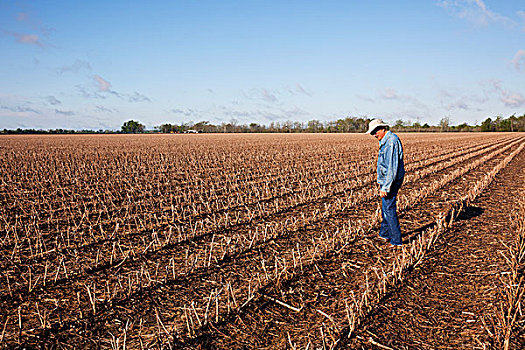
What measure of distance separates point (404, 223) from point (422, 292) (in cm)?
312

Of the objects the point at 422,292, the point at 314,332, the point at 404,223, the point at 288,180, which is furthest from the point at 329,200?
the point at 314,332

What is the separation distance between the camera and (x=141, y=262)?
17.5 feet

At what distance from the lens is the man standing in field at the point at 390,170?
5.36 m

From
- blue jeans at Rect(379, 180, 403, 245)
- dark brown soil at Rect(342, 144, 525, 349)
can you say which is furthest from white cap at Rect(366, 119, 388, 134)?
dark brown soil at Rect(342, 144, 525, 349)

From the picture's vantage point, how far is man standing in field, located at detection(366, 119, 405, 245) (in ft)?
17.6

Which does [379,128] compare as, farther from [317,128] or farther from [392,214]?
[317,128]

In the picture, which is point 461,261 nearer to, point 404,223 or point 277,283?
point 404,223

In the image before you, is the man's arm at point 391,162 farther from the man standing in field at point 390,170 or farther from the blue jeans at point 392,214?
the blue jeans at point 392,214

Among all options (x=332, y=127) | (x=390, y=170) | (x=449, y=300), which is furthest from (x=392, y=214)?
(x=332, y=127)

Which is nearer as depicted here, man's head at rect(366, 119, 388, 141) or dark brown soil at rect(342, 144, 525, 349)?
dark brown soil at rect(342, 144, 525, 349)

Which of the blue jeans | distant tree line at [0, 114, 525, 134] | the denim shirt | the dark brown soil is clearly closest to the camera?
the dark brown soil

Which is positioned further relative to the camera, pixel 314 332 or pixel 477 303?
pixel 477 303

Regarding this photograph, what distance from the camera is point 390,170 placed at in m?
5.38

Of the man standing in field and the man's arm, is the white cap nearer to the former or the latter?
the man standing in field
